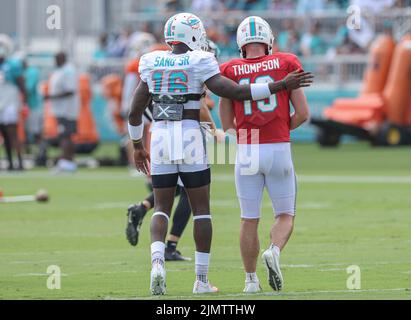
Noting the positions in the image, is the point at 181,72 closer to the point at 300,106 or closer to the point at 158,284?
the point at 300,106

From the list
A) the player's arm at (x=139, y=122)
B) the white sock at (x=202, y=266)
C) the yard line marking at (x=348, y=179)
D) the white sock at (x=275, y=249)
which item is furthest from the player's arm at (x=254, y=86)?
the yard line marking at (x=348, y=179)

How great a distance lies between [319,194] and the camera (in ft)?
64.7

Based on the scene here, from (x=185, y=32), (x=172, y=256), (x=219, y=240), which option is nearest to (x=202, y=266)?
(x=185, y=32)

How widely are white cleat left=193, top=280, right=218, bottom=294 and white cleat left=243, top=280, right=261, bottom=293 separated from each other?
246 millimetres

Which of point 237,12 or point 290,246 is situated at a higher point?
point 237,12

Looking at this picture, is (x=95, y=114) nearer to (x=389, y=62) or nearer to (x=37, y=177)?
(x=389, y=62)

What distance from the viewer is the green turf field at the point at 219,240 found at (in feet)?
34.4

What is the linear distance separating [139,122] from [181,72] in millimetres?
681

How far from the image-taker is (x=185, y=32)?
10.4 meters

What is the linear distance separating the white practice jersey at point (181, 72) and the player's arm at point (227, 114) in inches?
8.9

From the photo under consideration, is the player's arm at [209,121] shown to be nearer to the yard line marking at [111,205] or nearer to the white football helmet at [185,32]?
the white football helmet at [185,32]

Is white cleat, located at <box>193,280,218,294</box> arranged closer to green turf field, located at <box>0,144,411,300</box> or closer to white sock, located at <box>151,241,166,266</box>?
green turf field, located at <box>0,144,411,300</box>

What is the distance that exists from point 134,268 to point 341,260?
1.95 metres

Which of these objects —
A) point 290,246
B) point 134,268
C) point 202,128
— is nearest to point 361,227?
point 290,246
